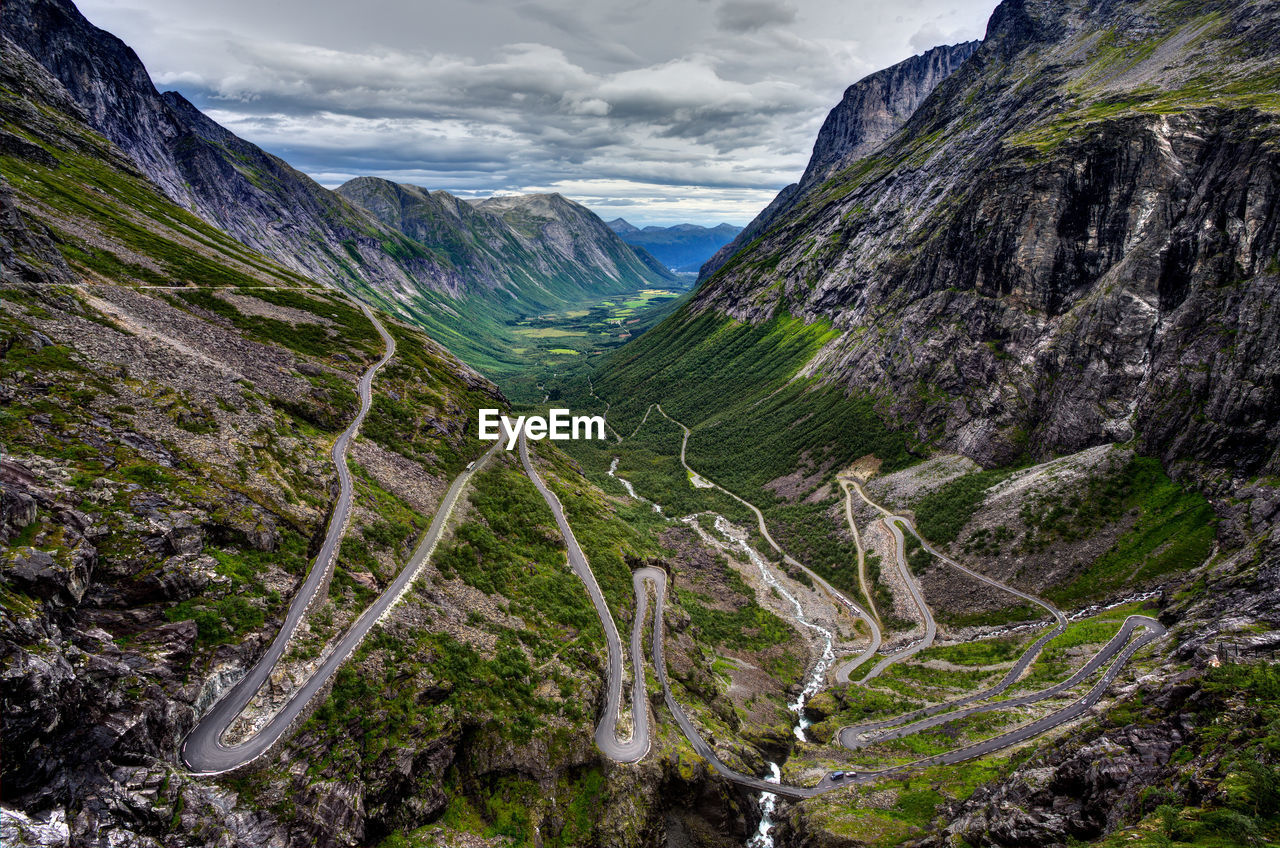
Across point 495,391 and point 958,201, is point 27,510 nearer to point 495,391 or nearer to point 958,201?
point 495,391

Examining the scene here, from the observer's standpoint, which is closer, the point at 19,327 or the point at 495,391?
the point at 19,327

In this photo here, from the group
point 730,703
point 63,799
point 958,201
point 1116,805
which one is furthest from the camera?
point 958,201

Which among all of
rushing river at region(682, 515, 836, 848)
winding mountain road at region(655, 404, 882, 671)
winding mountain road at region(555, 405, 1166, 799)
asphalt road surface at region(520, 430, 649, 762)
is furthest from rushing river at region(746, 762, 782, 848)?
winding mountain road at region(655, 404, 882, 671)

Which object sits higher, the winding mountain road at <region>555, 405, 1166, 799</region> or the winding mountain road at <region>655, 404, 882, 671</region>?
the winding mountain road at <region>555, 405, 1166, 799</region>

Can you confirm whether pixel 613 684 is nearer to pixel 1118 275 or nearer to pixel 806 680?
pixel 806 680

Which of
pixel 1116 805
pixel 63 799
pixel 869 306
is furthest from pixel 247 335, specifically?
pixel 869 306

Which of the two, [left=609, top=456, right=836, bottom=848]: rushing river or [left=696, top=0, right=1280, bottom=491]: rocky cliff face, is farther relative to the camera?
[left=696, top=0, right=1280, bottom=491]: rocky cliff face

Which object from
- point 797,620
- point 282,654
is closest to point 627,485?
point 797,620

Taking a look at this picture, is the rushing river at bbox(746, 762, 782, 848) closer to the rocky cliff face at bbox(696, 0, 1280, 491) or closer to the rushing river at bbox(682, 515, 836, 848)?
the rushing river at bbox(682, 515, 836, 848)

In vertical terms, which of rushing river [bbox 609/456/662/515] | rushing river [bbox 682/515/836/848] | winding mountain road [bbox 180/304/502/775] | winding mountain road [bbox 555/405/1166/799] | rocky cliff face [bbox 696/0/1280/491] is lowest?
rushing river [bbox 682/515/836/848]
